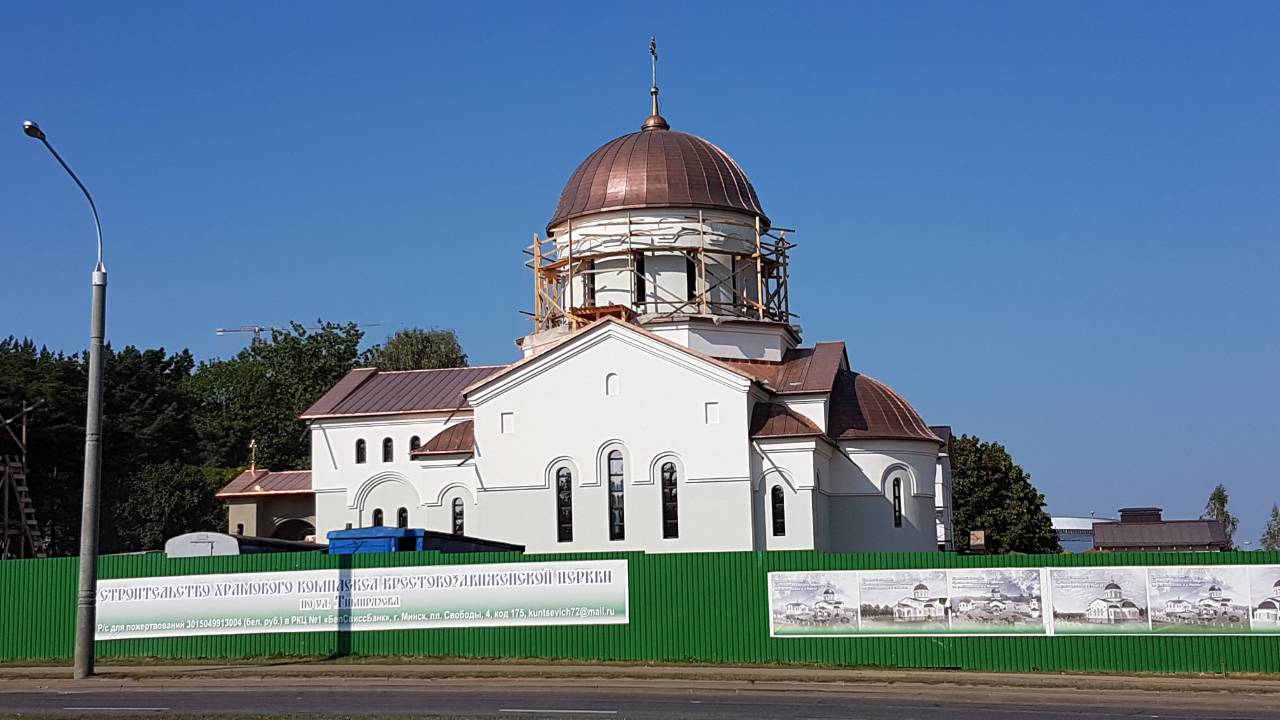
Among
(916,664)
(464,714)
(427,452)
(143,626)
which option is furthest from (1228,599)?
(427,452)

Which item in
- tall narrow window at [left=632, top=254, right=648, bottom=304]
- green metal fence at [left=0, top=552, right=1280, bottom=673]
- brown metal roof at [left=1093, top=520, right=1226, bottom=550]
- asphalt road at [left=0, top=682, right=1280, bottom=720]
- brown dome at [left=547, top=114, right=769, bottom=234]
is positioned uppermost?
brown dome at [left=547, top=114, right=769, bottom=234]

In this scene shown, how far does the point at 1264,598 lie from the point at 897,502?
2096 centimetres

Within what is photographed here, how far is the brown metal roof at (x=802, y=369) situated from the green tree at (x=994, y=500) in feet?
102

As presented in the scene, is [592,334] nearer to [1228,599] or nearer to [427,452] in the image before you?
[427,452]

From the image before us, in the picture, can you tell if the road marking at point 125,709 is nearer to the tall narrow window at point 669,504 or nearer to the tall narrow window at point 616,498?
the tall narrow window at point 616,498

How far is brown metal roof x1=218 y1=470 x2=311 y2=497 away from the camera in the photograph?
6022 cm

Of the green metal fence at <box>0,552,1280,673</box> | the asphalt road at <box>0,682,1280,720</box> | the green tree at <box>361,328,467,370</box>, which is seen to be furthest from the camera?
the green tree at <box>361,328,467,370</box>

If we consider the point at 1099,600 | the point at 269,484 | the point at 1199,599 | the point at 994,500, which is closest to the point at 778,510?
the point at 1099,600

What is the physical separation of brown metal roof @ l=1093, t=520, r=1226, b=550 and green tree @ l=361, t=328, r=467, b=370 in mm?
45627

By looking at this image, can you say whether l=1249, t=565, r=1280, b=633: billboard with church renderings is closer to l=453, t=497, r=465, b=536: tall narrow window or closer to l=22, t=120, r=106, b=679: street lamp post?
l=22, t=120, r=106, b=679: street lamp post

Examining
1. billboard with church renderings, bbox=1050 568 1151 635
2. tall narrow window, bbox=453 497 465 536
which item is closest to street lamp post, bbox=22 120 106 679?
billboard with church renderings, bbox=1050 568 1151 635

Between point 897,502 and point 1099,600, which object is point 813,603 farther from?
point 897,502

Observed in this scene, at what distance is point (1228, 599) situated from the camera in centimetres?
2678

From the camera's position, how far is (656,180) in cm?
5172
